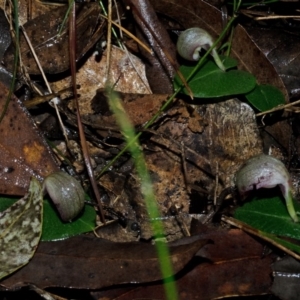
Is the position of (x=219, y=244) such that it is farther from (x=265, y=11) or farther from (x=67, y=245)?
(x=265, y=11)

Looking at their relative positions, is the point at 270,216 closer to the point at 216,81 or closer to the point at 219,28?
the point at 216,81

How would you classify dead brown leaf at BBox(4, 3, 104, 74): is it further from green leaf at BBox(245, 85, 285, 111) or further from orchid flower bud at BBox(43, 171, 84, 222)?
green leaf at BBox(245, 85, 285, 111)

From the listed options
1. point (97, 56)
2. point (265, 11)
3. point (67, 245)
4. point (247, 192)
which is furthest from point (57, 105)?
point (265, 11)

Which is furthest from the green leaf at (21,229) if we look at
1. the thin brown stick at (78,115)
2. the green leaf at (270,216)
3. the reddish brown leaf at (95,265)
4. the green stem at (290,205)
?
the green stem at (290,205)

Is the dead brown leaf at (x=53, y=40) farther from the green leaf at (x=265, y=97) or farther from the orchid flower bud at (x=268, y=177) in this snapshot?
the orchid flower bud at (x=268, y=177)

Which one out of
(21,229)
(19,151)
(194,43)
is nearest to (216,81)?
A: (194,43)

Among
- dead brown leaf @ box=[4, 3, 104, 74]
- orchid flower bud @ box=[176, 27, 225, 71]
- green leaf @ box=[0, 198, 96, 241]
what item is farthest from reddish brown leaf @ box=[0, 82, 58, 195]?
orchid flower bud @ box=[176, 27, 225, 71]
